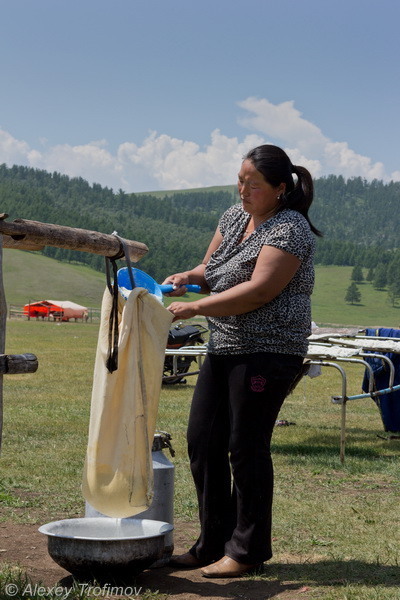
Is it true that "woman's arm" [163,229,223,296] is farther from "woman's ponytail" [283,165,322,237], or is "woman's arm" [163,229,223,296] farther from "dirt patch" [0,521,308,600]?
"dirt patch" [0,521,308,600]

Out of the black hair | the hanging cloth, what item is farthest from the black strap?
the black hair

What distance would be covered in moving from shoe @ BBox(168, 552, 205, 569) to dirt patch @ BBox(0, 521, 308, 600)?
0.12ft

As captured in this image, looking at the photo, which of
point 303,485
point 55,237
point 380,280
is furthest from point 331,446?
point 380,280

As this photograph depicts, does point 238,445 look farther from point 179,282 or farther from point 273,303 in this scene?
point 179,282

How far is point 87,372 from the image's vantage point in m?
16.8

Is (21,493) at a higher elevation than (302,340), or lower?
lower

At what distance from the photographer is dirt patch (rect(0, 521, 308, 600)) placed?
354 cm

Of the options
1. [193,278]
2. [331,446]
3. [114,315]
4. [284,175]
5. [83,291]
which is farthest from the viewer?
[83,291]

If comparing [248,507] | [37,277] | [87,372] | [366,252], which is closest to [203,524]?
[248,507]

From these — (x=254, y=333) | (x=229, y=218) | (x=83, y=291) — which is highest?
(x=229, y=218)

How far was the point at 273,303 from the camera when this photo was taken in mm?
3721

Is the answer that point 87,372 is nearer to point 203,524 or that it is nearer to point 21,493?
point 21,493

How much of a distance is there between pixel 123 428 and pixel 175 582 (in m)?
0.74

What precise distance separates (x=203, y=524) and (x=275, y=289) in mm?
1158
